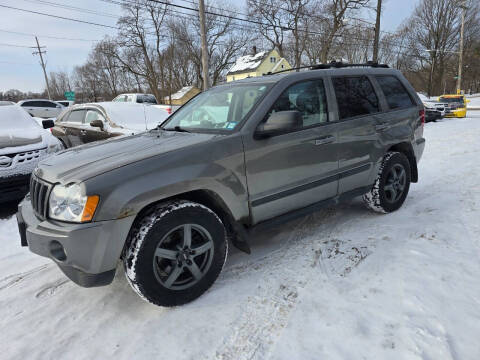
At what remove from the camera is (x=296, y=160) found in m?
2.91

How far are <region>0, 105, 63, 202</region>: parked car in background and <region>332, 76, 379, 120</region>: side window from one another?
4.51 metres

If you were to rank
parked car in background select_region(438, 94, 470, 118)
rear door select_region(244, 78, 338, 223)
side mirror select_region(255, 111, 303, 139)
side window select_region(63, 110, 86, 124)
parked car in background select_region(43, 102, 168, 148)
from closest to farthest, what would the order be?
side mirror select_region(255, 111, 303, 139) < rear door select_region(244, 78, 338, 223) < parked car in background select_region(43, 102, 168, 148) < side window select_region(63, 110, 86, 124) < parked car in background select_region(438, 94, 470, 118)

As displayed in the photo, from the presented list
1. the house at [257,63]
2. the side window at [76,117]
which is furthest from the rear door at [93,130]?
the house at [257,63]

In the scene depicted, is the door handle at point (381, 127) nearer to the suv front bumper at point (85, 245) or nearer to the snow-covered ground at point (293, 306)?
the snow-covered ground at point (293, 306)

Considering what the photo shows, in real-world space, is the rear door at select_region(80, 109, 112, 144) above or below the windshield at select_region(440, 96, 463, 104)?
above

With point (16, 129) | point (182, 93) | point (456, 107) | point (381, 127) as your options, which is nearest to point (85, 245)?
point (381, 127)

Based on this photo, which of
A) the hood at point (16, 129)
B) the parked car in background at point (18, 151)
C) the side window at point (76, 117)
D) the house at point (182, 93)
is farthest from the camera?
the house at point (182, 93)

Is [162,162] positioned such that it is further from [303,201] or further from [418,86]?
[418,86]

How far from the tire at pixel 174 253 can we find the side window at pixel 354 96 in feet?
6.22

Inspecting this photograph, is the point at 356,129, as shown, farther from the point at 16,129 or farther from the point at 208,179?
the point at 16,129

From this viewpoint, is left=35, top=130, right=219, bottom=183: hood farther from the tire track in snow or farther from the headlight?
A: the tire track in snow

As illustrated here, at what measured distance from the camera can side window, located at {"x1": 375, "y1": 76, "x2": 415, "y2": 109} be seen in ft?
12.8

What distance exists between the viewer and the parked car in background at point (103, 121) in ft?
22.2

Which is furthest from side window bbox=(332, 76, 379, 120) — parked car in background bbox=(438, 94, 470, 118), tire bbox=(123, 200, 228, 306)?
parked car in background bbox=(438, 94, 470, 118)
